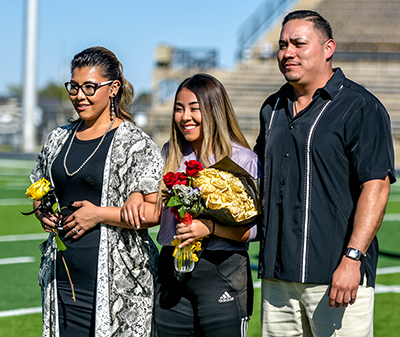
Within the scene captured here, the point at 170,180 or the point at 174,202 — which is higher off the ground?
the point at 170,180

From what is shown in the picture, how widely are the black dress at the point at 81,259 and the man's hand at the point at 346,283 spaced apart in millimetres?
1247

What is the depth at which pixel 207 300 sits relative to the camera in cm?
294

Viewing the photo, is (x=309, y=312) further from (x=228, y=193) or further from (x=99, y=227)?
(x=99, y=227)

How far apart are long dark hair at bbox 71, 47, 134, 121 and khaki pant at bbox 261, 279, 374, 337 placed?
1.28 metres

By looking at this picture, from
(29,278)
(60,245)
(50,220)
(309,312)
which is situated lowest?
(29,278)

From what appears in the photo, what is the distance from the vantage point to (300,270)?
2.80 meters

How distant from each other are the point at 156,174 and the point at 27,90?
25539 mm

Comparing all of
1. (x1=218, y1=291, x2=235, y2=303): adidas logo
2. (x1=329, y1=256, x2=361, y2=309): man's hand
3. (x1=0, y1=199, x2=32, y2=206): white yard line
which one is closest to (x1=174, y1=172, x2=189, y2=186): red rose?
(x1=218, y1=291, x2=235, y2=303): adidas logo

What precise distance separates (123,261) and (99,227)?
224mm

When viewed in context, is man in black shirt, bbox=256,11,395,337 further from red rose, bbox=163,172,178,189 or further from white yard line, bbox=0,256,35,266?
white yard line, bbox=0,256,35,266

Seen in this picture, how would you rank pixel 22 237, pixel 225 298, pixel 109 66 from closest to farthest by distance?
pixel 225 298 < pixel 109 66 < pixel 22 237

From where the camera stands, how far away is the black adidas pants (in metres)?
2.93

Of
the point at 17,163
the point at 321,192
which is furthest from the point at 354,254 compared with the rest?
the point at 17,163

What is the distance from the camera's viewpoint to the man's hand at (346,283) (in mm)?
2619
